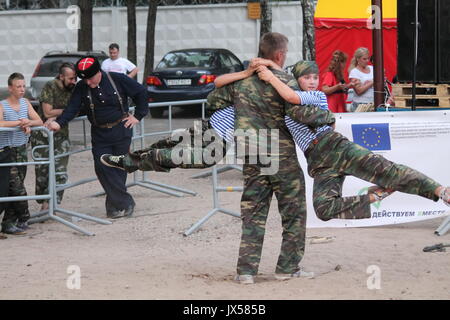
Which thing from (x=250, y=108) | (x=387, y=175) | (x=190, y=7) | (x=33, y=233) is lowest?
(x=33, y=233)

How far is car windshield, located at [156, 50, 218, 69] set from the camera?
875 inches

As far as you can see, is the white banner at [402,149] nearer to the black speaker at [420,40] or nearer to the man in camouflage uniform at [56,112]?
the black speaker at [420,40]

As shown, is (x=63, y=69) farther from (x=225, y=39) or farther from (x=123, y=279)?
(x=225, y=39)

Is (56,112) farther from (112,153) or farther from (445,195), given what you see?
(445,195)

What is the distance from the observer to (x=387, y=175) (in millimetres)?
6875

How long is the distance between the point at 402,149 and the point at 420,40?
278 centimetres

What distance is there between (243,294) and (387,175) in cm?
138

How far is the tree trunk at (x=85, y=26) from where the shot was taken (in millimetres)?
23375

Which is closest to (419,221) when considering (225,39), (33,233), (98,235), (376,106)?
(376,106)

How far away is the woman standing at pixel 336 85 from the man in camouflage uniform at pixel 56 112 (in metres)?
3.63

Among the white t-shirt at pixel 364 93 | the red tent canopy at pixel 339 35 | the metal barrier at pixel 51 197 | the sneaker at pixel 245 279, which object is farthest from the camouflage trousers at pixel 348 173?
the red tent canopy at pixel 339 35

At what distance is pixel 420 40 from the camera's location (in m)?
11.5

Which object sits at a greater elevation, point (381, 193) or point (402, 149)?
point (402, 149)

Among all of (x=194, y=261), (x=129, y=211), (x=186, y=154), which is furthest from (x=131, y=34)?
(x=186, y=154)
